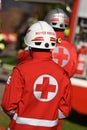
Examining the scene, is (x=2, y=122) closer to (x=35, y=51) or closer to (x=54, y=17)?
(x=54, y=17)

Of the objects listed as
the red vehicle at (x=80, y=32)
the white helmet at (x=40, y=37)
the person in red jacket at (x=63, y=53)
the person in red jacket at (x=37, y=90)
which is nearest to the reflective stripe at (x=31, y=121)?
the person in red jacket at (x=37, y=90)

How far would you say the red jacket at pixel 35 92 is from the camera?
12.4 ft

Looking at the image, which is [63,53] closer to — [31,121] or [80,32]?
[31,121]

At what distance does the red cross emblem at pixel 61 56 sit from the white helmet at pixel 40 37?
3.57ft

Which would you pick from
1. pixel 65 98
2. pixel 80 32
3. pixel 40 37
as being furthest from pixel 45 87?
pixel 80 32

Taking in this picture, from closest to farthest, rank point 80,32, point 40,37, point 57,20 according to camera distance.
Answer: point 40,37 < point 57,20 < point 80,32

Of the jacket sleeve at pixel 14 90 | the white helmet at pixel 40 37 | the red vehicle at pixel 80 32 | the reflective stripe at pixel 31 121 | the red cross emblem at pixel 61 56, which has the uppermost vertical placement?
the white helmet at pixel 40 37

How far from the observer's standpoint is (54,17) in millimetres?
5441

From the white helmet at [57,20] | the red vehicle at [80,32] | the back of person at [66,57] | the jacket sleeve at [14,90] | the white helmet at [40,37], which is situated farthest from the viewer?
the red vehicle at [80,32]

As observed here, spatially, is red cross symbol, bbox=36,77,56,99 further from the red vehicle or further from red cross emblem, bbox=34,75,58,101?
the red vehicle

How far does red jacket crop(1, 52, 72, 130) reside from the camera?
3793 millimetres

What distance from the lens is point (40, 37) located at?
3953mm

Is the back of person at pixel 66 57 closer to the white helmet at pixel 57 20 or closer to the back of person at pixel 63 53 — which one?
the back of person at pixel 63 53

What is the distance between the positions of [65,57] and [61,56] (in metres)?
0.05
